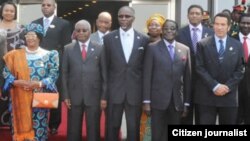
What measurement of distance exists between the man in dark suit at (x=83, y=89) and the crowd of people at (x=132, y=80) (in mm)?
13

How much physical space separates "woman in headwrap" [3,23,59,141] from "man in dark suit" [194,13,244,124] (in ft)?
6.27

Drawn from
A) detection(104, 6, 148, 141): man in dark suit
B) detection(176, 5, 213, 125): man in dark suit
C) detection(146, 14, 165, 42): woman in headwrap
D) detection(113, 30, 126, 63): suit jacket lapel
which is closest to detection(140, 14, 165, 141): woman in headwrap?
detection(146, 14, 165, 42): woman in headwrap

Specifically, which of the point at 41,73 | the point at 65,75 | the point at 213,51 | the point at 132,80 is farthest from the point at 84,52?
the point at 213,51

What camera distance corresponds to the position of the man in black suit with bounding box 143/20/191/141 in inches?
261

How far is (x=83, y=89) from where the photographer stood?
6.79 meters

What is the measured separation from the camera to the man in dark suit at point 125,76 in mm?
6699

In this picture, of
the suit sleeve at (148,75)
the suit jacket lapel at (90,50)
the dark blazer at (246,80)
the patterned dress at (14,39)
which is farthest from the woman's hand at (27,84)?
the dark blazer at (246,80)

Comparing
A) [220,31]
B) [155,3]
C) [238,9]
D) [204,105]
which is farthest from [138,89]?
[155,3]

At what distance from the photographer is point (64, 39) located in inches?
306

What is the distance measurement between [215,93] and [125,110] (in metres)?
1.16

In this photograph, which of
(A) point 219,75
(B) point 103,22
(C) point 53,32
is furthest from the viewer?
(B) point 103,22

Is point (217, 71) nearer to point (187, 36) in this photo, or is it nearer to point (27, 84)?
point (187, 36)

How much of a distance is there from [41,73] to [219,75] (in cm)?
228

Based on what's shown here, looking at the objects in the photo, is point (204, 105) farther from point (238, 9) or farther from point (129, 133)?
point (238, 9)
